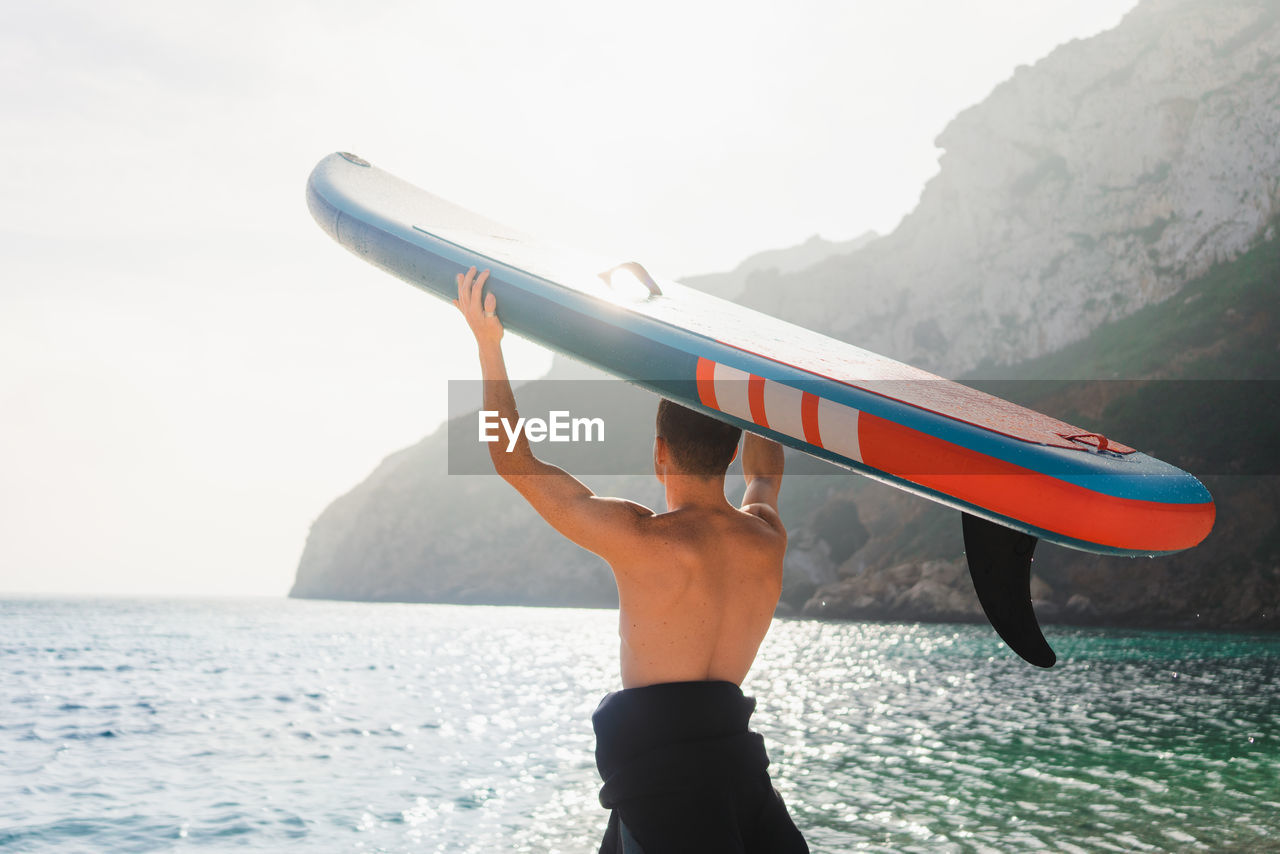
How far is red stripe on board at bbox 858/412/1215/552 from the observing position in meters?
1.85

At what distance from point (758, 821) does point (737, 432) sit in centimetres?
94

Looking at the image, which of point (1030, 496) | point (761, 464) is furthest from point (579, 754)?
point (1030, 496)

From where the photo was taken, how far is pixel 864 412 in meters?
2.17

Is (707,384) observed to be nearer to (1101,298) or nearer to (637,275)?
(637,275)

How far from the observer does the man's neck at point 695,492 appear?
7.29 feet

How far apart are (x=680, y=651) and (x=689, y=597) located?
13cm

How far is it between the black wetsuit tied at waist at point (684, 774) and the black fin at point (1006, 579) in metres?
0.75

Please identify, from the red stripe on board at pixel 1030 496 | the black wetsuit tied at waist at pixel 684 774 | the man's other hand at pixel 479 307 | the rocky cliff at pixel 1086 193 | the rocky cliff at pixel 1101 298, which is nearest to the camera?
the red stripe on board at pixel 1030 496

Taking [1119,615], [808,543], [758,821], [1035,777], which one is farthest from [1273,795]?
[808,543]

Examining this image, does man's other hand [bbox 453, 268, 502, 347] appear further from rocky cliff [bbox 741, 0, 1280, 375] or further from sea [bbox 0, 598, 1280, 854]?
rocky cliff [bbox 741, 0, 1280, 375]

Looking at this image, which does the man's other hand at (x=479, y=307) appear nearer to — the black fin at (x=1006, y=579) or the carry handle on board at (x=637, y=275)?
the carry handle on board at (x=637, y=275)

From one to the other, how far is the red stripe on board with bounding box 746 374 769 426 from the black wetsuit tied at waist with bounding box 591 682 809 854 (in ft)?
2.11

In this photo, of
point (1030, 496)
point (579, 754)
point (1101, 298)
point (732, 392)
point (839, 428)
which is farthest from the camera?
point (1101, 298)

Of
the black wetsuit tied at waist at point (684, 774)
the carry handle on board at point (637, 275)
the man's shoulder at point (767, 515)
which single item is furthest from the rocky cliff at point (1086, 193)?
the black wetsuit tied at waist at point (684, 774)
